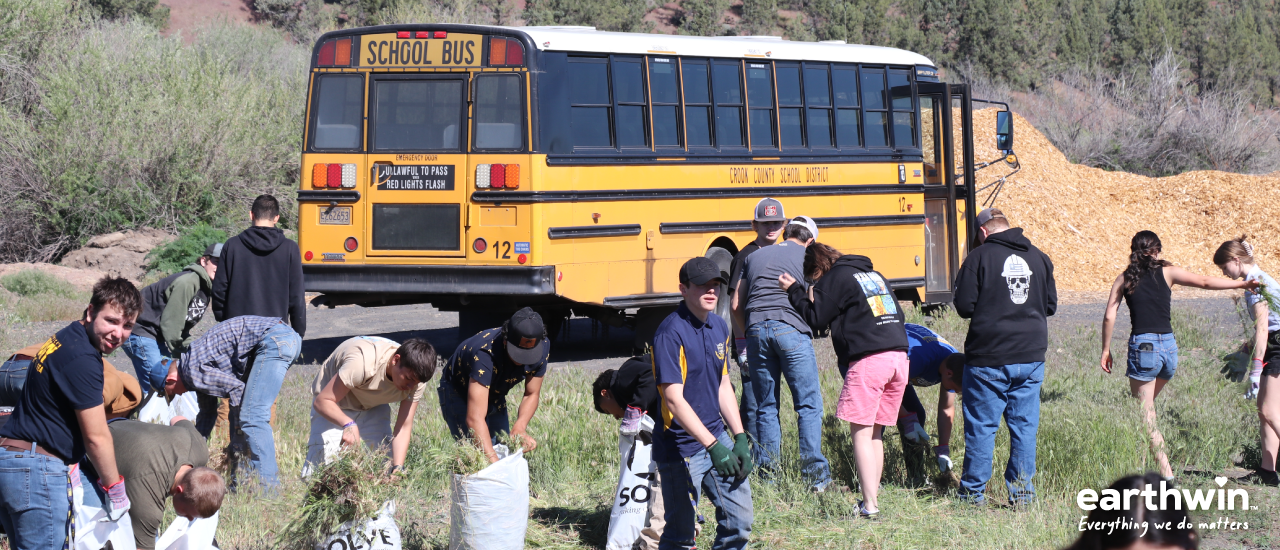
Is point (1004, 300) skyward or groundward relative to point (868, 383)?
skyward

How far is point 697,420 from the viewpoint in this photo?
185 inches

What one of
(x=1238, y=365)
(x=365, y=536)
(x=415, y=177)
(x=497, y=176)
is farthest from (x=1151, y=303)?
(x=415, y=177)

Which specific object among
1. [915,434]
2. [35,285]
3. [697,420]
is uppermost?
[35,285]

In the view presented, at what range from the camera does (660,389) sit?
4828mm

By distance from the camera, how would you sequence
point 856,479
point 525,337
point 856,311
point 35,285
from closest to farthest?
point 525,337 → point 856,311 → point 856,479 → point 35,285

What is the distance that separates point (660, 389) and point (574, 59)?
585 cm

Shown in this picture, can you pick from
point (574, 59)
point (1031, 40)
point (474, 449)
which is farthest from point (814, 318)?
point (1031, 40)

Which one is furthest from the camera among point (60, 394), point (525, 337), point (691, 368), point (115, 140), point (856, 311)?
point (115, 140)

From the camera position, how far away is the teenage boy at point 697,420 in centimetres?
476

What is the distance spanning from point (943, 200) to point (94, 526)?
1072cm

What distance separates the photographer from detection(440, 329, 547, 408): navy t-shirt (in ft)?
18.2

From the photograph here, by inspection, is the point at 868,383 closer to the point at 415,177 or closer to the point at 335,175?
the point at 415,177

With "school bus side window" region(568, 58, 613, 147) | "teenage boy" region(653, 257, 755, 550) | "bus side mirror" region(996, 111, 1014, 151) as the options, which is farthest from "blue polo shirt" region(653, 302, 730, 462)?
"bus side mirror" region(996, 111, 1014, 151)

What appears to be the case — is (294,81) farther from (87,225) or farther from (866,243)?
(866,243)
